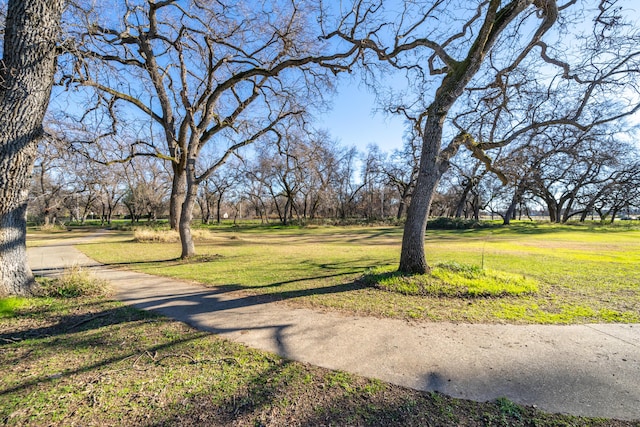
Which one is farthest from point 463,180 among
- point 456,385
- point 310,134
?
point 456,385

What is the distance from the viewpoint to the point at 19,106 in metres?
5.04

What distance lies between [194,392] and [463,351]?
3082 millimetres

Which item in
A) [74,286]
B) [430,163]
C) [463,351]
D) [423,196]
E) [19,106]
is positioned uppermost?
[19,106]

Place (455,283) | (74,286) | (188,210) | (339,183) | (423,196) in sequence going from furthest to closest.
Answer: (339,183)
(188,210)
(423,196)
(455,283)
(74,286)

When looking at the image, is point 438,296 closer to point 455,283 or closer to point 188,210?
point 455,283

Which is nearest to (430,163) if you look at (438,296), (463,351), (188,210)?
(438,296)

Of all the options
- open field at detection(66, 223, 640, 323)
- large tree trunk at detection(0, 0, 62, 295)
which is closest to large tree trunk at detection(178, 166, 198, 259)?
open field at detection(66, 223, 640, 323)

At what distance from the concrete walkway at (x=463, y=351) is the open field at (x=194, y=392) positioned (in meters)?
0.21

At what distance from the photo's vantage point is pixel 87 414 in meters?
2.38

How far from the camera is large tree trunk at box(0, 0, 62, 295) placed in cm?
497

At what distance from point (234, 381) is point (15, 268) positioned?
5.17m

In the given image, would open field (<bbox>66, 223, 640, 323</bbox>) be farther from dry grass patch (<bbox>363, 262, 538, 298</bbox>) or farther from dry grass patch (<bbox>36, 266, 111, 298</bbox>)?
dry grass patch (<bbox>36, 266, 111, 298</bbox>)

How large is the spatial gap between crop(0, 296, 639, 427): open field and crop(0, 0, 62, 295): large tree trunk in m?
2.05

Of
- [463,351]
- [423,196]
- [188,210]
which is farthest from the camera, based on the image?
[188,210]
